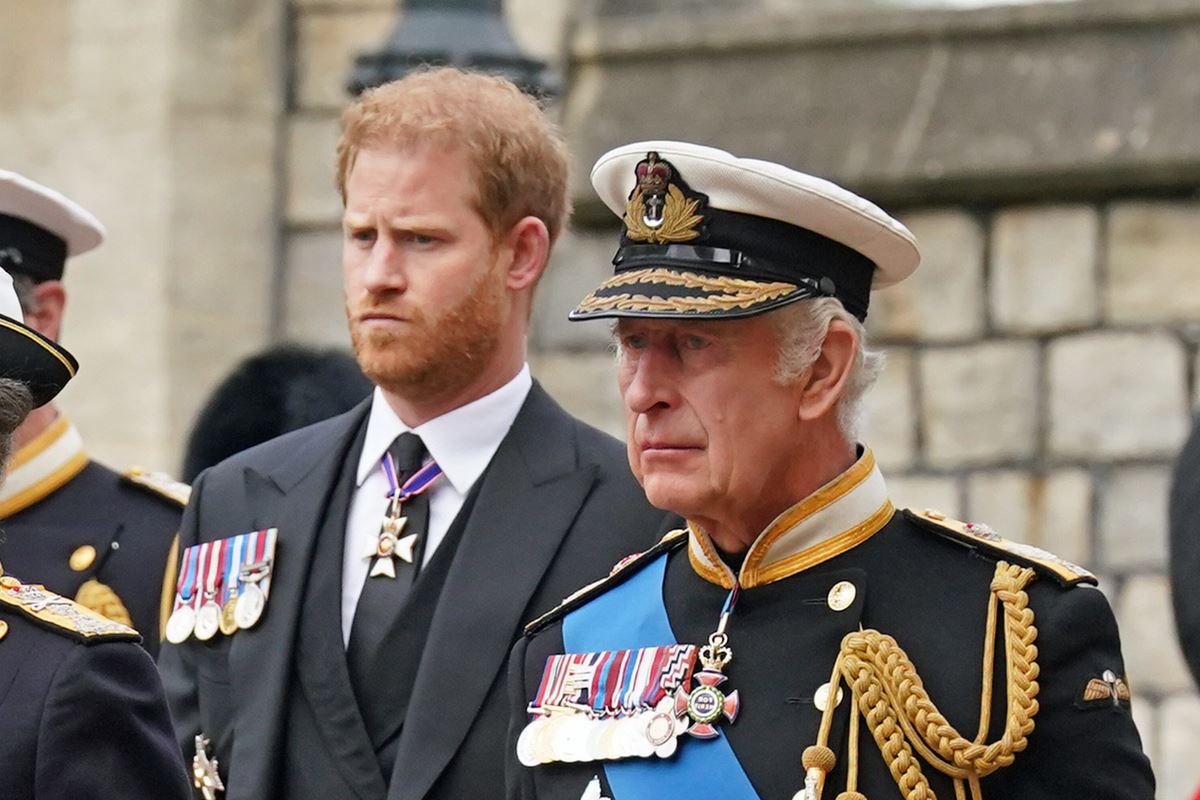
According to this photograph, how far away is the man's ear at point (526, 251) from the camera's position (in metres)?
4.88

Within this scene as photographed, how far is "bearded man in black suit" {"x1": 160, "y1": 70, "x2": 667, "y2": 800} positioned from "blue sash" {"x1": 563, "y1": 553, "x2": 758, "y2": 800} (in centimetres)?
39

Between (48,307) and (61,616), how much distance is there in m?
1.66

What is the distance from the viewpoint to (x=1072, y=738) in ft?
12.5

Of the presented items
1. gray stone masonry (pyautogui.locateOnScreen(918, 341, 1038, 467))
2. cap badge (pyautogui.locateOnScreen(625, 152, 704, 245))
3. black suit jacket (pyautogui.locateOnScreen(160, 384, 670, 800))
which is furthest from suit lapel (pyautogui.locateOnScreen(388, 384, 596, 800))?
gray stone masonry (pyautogui.locateOnScreen(918, 341, 1038, 467))

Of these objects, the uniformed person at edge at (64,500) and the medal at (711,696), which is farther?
the uniformed person at edge at (64,500)

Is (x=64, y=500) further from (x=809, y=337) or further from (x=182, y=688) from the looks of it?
(x=809, y=337)

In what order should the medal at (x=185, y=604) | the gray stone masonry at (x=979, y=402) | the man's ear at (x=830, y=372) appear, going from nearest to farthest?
the man's ear at (x=830, y=372)
the medal at (x=185, y=604)
the gray stone masonry at (x=979, y=402)

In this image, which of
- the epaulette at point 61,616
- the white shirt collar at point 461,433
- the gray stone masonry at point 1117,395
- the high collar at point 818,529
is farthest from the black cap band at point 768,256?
the gray stone masonry at point 1117,395

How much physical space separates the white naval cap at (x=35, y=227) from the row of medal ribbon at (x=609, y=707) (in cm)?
179

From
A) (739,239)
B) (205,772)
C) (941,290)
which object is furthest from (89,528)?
(941,290)

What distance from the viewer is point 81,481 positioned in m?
5.49

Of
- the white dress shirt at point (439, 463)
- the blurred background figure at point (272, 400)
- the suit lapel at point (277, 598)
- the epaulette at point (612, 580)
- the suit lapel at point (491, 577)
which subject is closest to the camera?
the epaulette at point (612, 580)

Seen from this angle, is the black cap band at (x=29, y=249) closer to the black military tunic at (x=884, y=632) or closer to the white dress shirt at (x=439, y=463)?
the white dress shirt at (x=439, y=463)

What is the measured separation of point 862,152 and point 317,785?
3.86 meters
